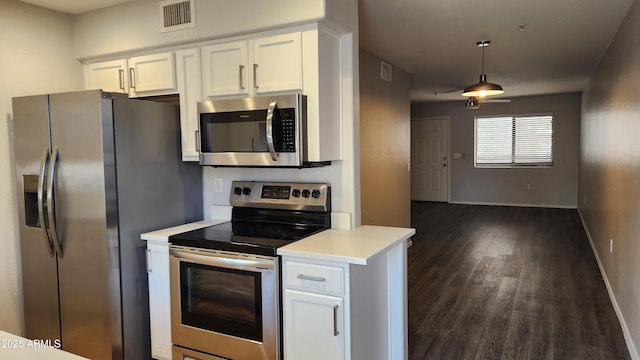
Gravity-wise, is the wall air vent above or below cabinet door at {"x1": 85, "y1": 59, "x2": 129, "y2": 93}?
above

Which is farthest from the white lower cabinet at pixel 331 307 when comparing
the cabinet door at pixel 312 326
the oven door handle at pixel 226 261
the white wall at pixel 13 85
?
the white wall at pixel 13 85

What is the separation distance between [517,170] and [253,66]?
26.6 ft

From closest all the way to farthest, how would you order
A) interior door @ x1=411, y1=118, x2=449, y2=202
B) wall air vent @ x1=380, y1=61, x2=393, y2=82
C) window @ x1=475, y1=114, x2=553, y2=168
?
wall air vent @ x1=380, y1=61, x2=393, y2=82, window @ x1=475, y1=114, x2=553, y2=168, interior door @ x1=411, y1=118, x2=449, y2=202

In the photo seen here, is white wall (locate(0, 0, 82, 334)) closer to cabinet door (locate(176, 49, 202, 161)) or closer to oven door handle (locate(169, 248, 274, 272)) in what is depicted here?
cabinet door (locate(176, 49, 202, 161))

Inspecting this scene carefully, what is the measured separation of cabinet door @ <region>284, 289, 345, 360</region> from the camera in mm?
2037

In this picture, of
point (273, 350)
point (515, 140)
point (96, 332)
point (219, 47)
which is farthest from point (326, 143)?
point (515, 140)

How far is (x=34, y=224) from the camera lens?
2721mm

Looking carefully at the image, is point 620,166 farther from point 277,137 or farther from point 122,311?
point 122,311

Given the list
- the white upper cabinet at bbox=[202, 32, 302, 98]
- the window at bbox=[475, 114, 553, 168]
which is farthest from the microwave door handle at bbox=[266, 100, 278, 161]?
the window at bbox=[475, 114, 553, 168]

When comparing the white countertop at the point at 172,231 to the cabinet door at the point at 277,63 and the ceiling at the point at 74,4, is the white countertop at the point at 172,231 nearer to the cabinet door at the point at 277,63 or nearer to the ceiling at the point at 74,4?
the cabinet door at the point at 277,63

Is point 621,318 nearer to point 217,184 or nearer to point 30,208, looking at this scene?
point 217,184

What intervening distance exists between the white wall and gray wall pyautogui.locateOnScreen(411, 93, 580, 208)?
8234mm

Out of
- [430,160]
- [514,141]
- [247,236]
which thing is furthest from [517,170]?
[247,236]

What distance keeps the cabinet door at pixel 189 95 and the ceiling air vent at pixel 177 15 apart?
0.50ft
